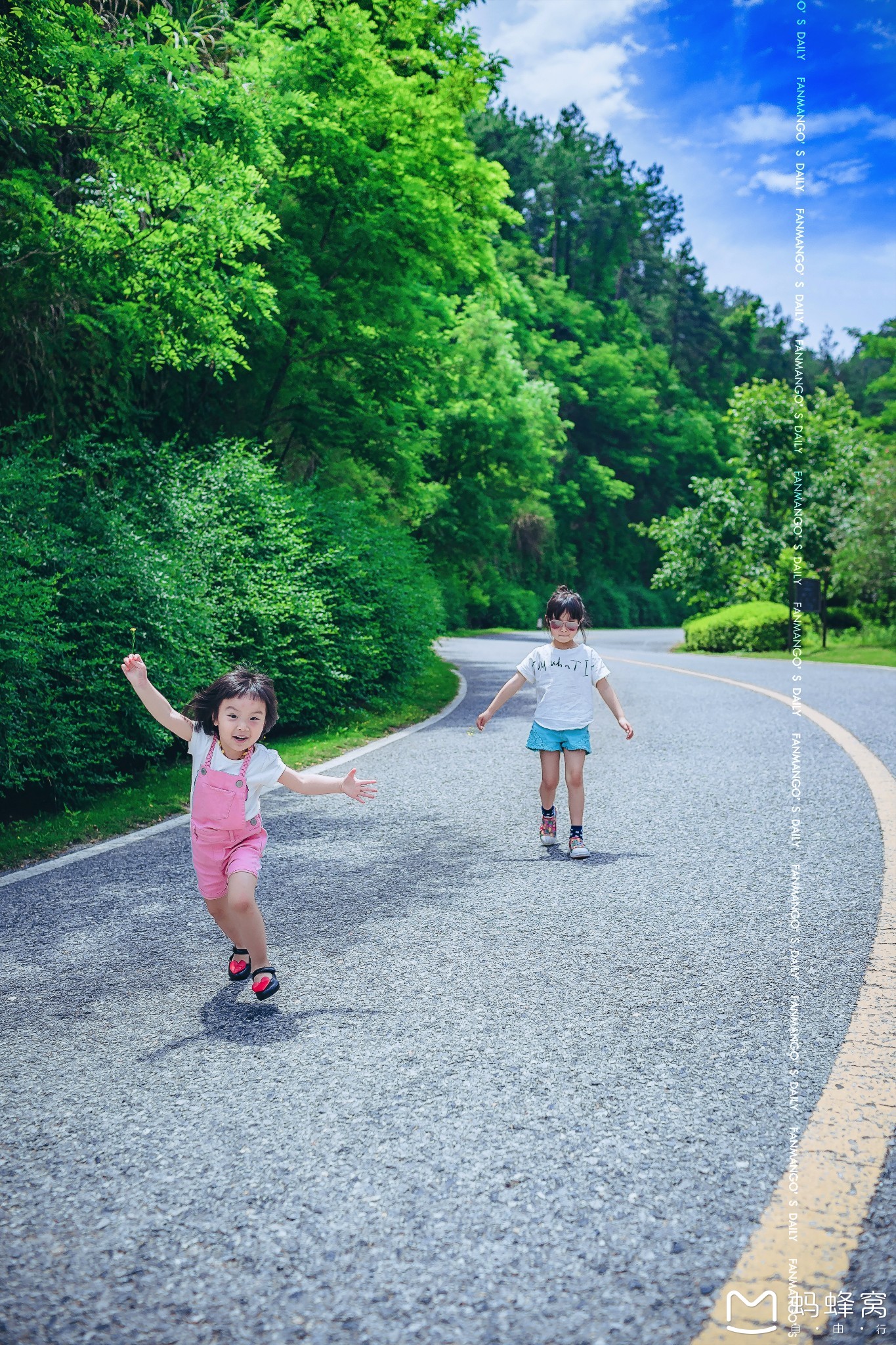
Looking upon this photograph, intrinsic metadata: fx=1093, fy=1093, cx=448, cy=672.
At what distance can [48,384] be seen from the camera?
11.2 m

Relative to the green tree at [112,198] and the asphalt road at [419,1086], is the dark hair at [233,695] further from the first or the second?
the green tree at [112,198]

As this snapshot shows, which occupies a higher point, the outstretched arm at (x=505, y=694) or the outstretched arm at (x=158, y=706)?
the outstretched arm at (x=158, y=706)

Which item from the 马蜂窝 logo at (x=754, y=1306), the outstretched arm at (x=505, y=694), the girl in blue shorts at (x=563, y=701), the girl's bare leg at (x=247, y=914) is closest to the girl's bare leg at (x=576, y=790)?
the girl in blue shorts at (x=563, y=701)

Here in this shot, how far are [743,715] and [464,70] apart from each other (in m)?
13.8

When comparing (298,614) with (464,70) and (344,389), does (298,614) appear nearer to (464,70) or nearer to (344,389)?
(344,389)

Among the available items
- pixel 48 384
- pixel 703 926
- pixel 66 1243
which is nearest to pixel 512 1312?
pixel 66 1243

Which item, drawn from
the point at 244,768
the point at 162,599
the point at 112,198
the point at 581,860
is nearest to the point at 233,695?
the point at 244,768

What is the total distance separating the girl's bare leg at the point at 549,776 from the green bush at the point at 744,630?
2349cm

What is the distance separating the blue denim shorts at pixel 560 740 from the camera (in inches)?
259

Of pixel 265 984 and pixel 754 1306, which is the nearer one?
pixel 754 1306

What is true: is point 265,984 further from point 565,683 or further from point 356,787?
point 565,683

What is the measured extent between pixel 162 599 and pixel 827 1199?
7.14 meters

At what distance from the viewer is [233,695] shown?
4059mm

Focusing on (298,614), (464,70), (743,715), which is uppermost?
(464,70)
